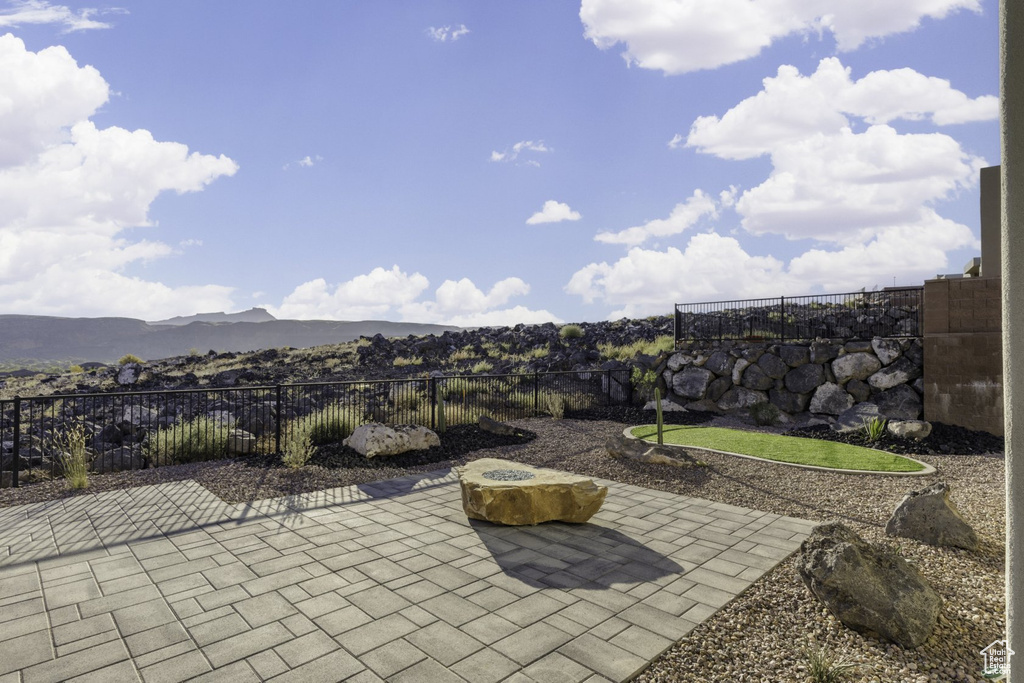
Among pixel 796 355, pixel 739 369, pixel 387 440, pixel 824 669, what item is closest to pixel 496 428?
pixel 387 440

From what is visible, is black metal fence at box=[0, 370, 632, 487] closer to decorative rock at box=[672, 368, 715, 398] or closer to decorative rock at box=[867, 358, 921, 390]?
decorative rock at box=[672, 368, 715, 398]

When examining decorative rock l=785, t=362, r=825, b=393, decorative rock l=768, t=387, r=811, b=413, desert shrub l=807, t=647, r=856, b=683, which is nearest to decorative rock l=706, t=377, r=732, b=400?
decorative rock l=768, t=387, r=811, b=413

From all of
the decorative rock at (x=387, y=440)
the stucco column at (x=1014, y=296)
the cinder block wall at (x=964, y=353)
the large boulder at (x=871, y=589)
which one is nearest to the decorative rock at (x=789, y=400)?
the cinder block wall at (x=964, y=353)

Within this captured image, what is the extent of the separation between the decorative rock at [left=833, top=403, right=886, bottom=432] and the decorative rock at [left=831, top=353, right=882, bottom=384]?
0.86 m

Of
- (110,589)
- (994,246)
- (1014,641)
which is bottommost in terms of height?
(110,589)

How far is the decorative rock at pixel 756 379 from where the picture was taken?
15742 millimetres

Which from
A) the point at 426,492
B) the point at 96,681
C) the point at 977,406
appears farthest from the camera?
the point at 977,406

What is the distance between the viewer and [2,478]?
820 centimetres

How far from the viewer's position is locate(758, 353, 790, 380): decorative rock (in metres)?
15.6

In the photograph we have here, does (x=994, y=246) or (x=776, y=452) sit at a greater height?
(x=994, y=246)

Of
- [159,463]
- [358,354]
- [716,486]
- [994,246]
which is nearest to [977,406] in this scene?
[994,246]

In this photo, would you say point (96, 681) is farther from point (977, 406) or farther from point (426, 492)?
point (977, 406)

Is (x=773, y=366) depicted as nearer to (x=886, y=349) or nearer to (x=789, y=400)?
(x=789, y=400)

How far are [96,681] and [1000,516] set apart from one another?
7.99 m
